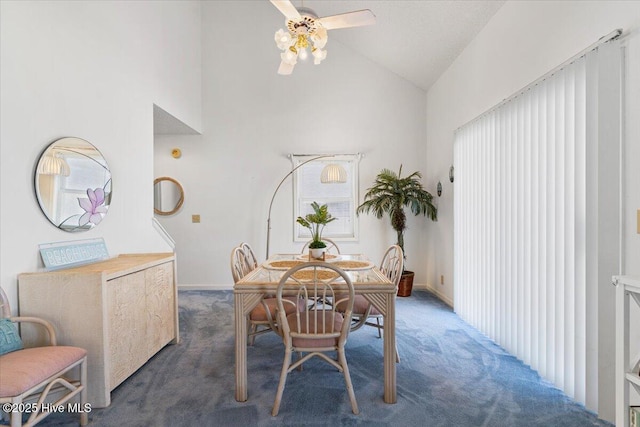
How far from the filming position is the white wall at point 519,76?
1.71m

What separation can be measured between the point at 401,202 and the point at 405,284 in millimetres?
1133

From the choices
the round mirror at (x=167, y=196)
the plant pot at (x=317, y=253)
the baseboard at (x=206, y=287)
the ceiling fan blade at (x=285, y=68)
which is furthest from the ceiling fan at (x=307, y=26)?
the baseboard at (x=206, y=287)

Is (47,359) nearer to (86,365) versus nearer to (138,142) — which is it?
(86,365)

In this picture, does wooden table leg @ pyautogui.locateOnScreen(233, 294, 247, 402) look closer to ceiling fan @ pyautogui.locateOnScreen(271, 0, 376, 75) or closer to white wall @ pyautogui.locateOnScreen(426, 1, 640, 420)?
ceiling fan @ pyautogui.locateOnScreen(271, 0, 376, 75)

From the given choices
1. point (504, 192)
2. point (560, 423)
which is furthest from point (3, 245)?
point (504, 192)

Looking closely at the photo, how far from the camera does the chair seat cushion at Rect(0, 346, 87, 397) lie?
1440 mm

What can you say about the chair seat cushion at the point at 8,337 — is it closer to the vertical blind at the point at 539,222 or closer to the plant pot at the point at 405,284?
the vertical blind at the point at 539,222

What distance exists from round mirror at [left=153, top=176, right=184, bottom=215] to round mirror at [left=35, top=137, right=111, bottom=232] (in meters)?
2.27

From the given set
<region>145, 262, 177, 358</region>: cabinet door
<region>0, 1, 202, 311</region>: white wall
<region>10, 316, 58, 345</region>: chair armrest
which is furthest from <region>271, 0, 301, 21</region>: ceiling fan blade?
<region>10, 316, 58, 345</region>: chair armrest

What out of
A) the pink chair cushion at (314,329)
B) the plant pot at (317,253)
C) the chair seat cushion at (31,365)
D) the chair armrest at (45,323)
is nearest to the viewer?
the chair seat cushion at (31,365)

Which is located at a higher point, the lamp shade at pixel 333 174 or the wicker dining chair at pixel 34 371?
the lamp shade at pixel 333 174

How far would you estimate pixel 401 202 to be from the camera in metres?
4.42

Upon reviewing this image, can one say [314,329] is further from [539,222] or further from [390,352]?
[539,222]

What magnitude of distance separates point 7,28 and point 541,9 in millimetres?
3490
